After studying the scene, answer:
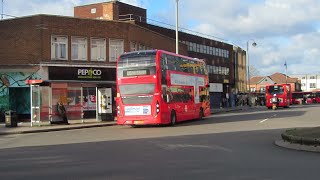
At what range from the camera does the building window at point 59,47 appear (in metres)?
35.0

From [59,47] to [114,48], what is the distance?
4.97m

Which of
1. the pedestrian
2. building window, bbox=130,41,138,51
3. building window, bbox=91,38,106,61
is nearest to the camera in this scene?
the pedestrian

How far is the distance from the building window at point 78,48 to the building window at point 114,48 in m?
2.35

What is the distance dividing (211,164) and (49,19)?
26.1 m

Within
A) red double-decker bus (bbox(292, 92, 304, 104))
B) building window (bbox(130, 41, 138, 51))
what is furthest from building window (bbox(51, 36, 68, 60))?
red double-decker bus (bbox(292, 92, 304, 104))

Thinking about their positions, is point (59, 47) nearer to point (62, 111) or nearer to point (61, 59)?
point (61, 59)

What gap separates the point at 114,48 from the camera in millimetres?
38188

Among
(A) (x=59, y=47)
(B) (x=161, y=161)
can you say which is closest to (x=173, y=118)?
(A) (x=59, y=47)

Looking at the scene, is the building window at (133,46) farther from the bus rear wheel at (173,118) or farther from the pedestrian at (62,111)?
the bus rear wheel at (173,118)

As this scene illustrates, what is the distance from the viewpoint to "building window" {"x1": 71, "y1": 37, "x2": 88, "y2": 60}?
3612 centimetres

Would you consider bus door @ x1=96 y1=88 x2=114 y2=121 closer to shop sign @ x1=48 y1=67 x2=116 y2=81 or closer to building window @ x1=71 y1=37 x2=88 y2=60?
shop sign @ x1=48 y1=67 x2=116 y2=81

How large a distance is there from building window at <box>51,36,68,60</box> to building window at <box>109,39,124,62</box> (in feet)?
13.4

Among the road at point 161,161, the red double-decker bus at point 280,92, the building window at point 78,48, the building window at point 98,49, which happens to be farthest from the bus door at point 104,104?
the red double-decker bus at point 280,92

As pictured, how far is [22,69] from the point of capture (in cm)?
3453
